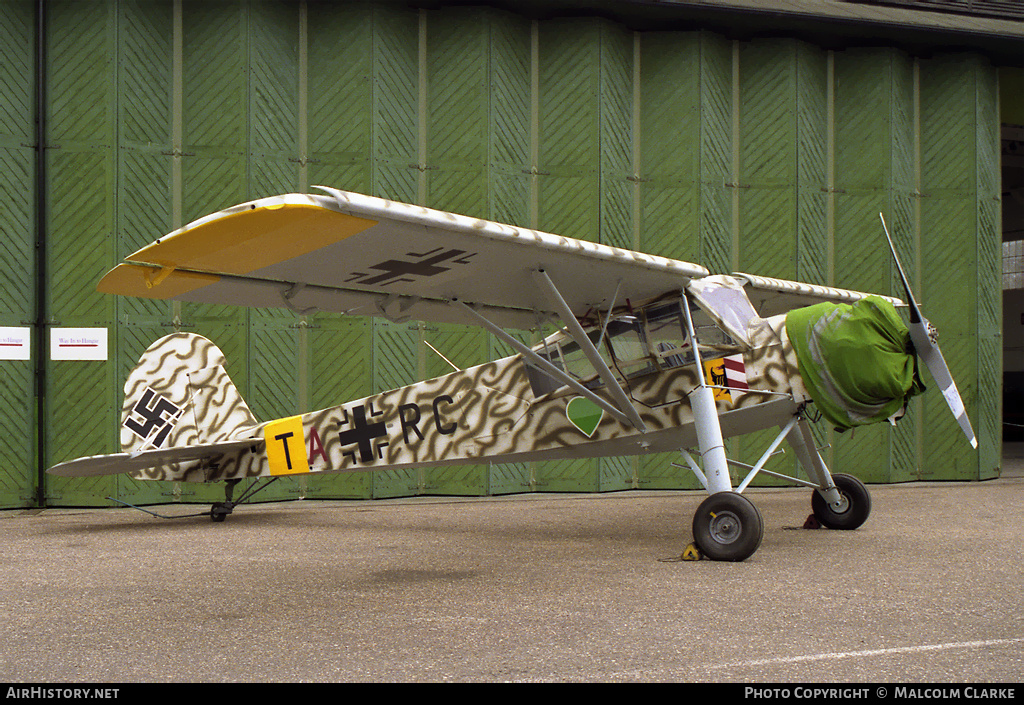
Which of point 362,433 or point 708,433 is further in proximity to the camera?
point 362,433

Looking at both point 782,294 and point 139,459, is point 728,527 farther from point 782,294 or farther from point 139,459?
point 139,459

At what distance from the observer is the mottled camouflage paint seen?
7180 millimetres

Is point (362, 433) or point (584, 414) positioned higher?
point (584, 414)

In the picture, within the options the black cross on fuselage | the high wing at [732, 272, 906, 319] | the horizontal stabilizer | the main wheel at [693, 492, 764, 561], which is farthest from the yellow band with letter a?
the high wing at [732, 272, 906, 319]

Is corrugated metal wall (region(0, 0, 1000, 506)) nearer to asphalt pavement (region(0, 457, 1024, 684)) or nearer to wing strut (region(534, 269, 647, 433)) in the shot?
asphalt pavement (region(0, 457, 1024, 684))

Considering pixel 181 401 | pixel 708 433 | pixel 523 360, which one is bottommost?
pixel 708 433

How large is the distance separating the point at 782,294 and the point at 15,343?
9804 mm

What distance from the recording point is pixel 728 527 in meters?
6.42

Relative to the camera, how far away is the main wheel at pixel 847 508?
27.2 feet

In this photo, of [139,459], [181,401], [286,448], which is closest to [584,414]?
[286,448]

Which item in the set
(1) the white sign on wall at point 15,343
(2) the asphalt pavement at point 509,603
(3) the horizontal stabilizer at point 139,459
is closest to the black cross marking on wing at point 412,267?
(2) the asphalt pavement at point 509,603

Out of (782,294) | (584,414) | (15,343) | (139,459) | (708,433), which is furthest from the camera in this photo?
(15,343)

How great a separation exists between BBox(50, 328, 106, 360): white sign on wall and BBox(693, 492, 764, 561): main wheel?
864 cm

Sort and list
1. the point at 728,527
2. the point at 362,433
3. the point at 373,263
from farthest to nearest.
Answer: the point at 362,433 → the point at 728,527 → the point at 373,263
